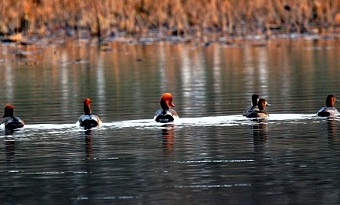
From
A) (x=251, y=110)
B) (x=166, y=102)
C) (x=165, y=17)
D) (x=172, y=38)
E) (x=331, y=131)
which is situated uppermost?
(x=165, y=17)

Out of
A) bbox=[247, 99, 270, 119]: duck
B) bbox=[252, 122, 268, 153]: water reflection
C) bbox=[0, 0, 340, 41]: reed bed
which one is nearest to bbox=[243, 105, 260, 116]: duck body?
bbox=[247, 99, 270, 119]: duck

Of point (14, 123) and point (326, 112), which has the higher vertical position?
point (14, 123)

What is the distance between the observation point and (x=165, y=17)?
200ft

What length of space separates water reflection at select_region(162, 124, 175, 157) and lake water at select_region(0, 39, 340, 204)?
2 centimetres

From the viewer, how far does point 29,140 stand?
23312mm

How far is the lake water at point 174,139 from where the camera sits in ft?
56.9

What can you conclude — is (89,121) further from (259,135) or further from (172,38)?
(172,38)

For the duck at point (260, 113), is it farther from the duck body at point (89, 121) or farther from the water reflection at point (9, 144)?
the water reflection at point (9, 144)

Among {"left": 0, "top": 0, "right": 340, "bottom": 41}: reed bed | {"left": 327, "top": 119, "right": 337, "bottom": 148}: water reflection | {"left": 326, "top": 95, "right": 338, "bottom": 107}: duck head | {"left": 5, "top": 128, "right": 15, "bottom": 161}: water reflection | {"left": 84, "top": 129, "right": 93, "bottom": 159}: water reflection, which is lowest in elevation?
{"left": 327, "top": 119, "right": 337, "bottom": 148}: water reflection

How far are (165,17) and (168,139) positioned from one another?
38323 millimetres

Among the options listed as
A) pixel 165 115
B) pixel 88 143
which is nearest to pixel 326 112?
pixel 165 115

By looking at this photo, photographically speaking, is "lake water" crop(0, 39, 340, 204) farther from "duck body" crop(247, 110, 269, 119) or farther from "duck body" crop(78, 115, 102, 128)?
"duck body" crop(78, 115, 102, 128)

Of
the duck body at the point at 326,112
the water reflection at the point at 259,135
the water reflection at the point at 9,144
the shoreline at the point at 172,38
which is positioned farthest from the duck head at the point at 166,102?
the shoreline at the point at 172,38

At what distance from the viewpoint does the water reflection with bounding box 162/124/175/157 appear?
21.2 m
